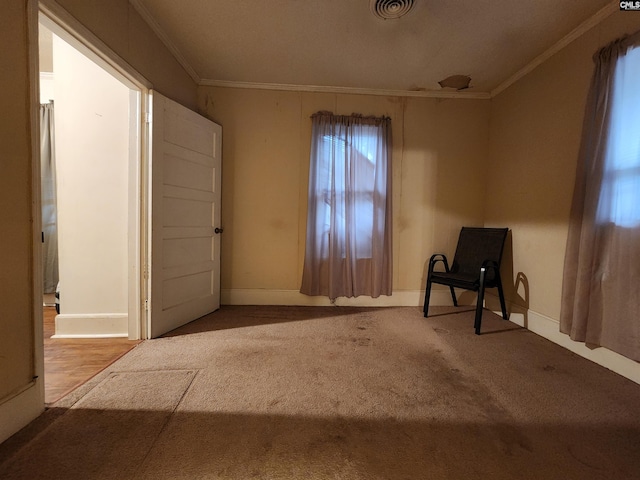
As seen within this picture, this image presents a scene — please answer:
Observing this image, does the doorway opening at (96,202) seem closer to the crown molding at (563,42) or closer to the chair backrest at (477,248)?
the chair backrest at (477,248)

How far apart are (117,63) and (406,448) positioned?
8.83ft

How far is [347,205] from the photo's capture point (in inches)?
117

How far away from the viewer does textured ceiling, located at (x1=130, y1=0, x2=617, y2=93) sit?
190 cm

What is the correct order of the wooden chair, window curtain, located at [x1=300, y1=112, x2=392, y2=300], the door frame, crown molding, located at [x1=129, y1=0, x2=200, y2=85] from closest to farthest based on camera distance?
crown molding, located at [x1=129, y1=0, x2=200, y2=85]
the door frame
the wooden chair
window curtain, located at [x1=300, y1=112, x2=392, y2=300]

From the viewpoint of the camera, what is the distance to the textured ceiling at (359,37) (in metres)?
1.90

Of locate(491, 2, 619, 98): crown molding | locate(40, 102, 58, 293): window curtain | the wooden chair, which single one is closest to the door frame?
locate(40, 102, 58, 293): window curtain

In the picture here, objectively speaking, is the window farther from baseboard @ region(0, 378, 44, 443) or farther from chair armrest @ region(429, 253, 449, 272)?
baseboard @ region(0, 378, 44, 443)

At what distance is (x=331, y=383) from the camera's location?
5.16 feet

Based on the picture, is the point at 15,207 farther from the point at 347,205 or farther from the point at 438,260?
the point at 438,260

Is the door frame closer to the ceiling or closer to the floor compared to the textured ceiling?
closer to the floor

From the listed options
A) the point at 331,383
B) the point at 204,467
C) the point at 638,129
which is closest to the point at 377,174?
the point at 638,129

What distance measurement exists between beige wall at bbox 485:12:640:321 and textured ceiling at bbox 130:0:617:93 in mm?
189

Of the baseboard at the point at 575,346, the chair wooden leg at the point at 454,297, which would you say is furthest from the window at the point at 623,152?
the chair wooden leg at the point at 454,297

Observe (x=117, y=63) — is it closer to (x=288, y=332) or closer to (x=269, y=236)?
(x=269, y=236)
